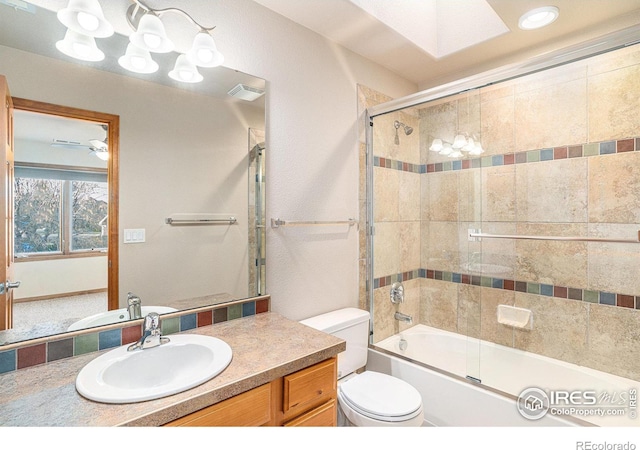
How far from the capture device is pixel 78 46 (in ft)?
3.80

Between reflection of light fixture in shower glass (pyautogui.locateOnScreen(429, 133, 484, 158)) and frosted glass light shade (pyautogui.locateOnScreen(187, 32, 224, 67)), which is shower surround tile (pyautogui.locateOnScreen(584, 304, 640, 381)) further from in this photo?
frosted glass light shade (pyautogui.locateOnScreen(187, 32, 224, 67))

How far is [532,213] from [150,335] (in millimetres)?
2367

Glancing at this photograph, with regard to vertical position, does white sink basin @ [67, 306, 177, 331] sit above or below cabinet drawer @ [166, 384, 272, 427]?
above

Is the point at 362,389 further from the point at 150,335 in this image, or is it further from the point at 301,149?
the point at 301,149

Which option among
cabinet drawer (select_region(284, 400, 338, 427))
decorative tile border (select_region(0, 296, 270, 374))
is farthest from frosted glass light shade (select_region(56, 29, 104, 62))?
cabinet drawer (select_region(284, 400, 338, 427))

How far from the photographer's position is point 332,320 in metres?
1.86

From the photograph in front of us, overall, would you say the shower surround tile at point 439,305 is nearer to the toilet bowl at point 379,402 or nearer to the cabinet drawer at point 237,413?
the toilet bowl at point 379,402

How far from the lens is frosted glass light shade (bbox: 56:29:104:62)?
1138mm

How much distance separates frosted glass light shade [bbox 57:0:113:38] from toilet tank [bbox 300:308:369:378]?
1594mm

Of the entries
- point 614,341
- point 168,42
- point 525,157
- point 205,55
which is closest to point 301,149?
point 205,55

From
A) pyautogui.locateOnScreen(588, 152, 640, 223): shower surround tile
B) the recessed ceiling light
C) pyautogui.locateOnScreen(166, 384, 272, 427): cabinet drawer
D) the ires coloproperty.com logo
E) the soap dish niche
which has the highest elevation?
the recessed ceiling light

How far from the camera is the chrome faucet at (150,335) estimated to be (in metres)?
1.17
